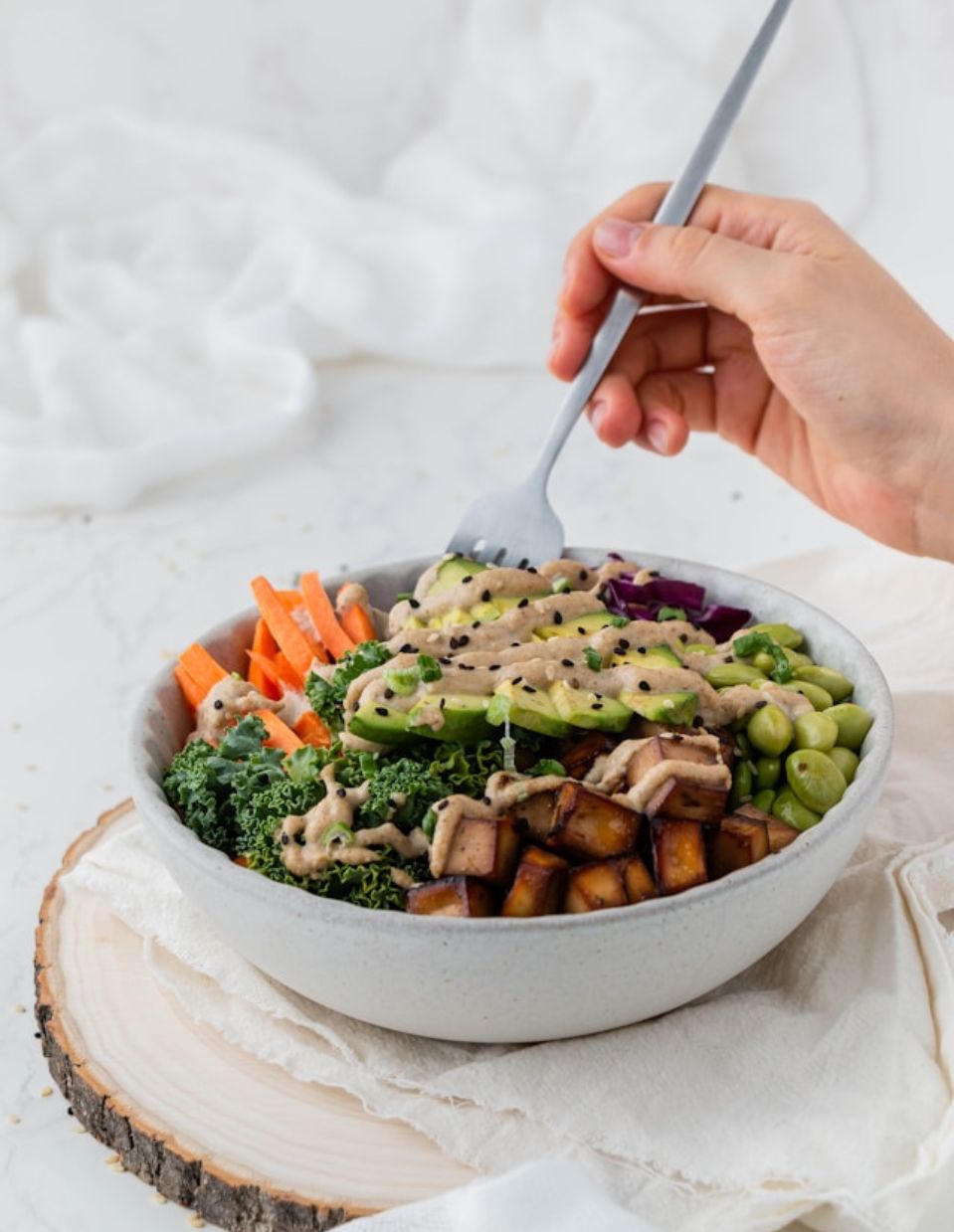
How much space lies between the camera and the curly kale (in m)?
3.46

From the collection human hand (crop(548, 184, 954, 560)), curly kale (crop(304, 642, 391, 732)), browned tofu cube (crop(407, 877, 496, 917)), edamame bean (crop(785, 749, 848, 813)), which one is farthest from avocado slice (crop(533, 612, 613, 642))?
human hand (crop(548, 184, 954, 560))

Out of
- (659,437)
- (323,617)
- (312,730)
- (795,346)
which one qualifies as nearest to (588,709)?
(312,730)

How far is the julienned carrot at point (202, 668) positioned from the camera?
12.1ft

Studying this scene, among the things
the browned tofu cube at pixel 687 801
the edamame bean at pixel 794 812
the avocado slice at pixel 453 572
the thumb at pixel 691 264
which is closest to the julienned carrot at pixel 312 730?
the avocado slice at pixel 453 572

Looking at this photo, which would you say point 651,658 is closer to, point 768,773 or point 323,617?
point 768,773

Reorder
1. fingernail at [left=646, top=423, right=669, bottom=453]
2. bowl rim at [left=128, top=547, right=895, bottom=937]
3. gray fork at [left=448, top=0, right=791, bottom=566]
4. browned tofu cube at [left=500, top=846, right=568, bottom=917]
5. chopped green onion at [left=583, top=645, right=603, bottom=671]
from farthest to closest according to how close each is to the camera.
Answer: fingernail at [left=646, top=423, right=669, bottom=453] < gray fork at [left=448, top=0, right=791, bottom=566] < chopped green onion at [left=583, top=645, right=603, bottom=671] < browned tofu cube at [left=500, top=846, right=568, bottom=917] < bowl rim at [left=128, top=547, right=895, bottom=937]

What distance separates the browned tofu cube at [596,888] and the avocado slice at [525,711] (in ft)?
1.23

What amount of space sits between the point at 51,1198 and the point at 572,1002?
1.14 meters

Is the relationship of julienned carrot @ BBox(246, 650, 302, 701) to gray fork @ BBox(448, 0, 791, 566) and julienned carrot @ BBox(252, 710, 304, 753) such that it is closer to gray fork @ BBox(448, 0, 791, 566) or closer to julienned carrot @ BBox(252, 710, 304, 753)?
julienned carrot @ BBox(252, 710, 304, 753)

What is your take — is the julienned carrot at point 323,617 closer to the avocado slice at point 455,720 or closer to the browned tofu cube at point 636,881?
the avocado slice at point 455,720

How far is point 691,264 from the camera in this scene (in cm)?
414

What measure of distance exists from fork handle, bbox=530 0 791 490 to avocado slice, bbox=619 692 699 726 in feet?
3.80

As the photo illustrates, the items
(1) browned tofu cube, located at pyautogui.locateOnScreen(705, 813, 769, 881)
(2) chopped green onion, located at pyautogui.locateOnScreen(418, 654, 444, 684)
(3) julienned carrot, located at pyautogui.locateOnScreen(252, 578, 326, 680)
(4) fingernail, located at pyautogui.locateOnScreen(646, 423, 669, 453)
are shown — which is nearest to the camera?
(1) browned tofu cube, located at pyautogui.locateOnScreen(705, 813, 769, 881)

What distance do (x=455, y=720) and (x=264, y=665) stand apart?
78cm
